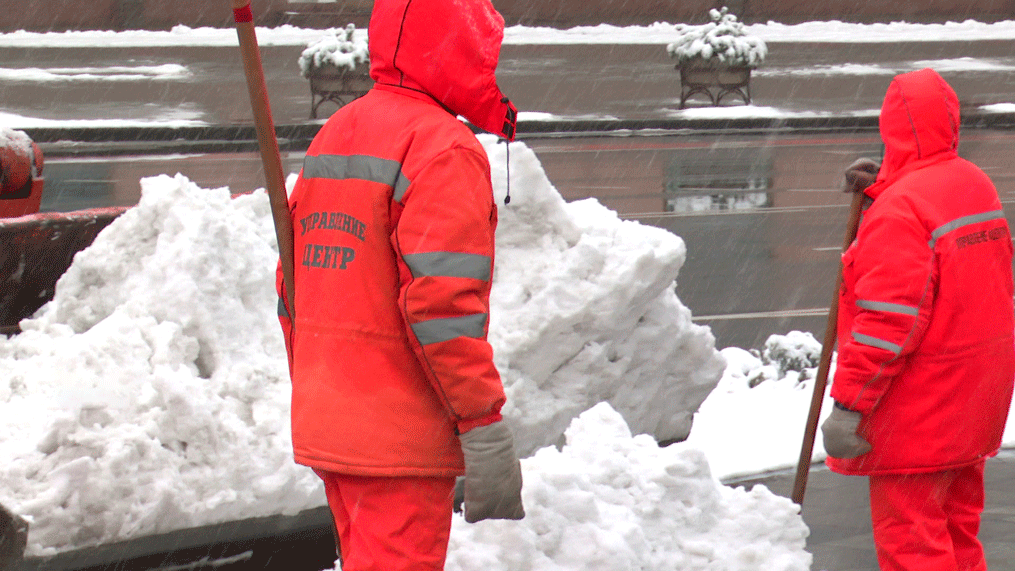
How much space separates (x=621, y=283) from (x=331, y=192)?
232 cm

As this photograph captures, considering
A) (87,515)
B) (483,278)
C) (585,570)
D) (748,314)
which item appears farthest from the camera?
(748,314)

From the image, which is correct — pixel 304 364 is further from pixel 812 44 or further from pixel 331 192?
pixel 812 44

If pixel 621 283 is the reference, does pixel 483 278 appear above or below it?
above

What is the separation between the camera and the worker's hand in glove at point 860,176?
12.4ft

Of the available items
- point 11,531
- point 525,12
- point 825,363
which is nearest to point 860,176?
point 825,363

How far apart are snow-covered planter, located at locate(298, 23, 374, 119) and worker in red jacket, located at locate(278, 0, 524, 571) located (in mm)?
14970

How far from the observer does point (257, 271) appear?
14.9 feet

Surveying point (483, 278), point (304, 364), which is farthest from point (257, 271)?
point (483, 278)

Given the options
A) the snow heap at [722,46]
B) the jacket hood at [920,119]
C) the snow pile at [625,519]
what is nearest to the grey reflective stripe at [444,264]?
the snow pile at [625,519]

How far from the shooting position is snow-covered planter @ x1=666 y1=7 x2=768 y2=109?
18922 mm

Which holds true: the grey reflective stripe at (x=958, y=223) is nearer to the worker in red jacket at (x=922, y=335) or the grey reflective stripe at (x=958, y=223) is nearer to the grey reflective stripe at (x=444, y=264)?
the worker in red jacket at (x=922, y=335)

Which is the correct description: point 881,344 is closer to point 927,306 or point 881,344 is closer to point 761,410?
point 927,306

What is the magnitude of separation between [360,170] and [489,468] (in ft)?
2.44

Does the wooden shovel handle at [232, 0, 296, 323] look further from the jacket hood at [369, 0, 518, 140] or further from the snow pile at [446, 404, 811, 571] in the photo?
the snow pile at [446, 404, 811, 571]
